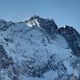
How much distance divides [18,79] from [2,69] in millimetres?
6936

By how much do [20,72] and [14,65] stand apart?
342 cm

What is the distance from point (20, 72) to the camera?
653ft

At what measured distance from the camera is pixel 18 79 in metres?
195

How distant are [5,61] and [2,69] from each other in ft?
14.8

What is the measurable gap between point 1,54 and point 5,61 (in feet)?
12.0

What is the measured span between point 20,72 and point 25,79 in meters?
3.25

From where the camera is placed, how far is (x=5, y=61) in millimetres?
196500

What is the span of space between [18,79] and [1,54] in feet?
38.3

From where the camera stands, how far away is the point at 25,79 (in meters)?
198

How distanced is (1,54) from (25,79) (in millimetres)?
12721

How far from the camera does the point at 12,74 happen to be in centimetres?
19412

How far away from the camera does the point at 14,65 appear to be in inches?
7820

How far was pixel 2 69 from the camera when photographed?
633 feet

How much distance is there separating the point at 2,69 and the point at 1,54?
7.70 m
